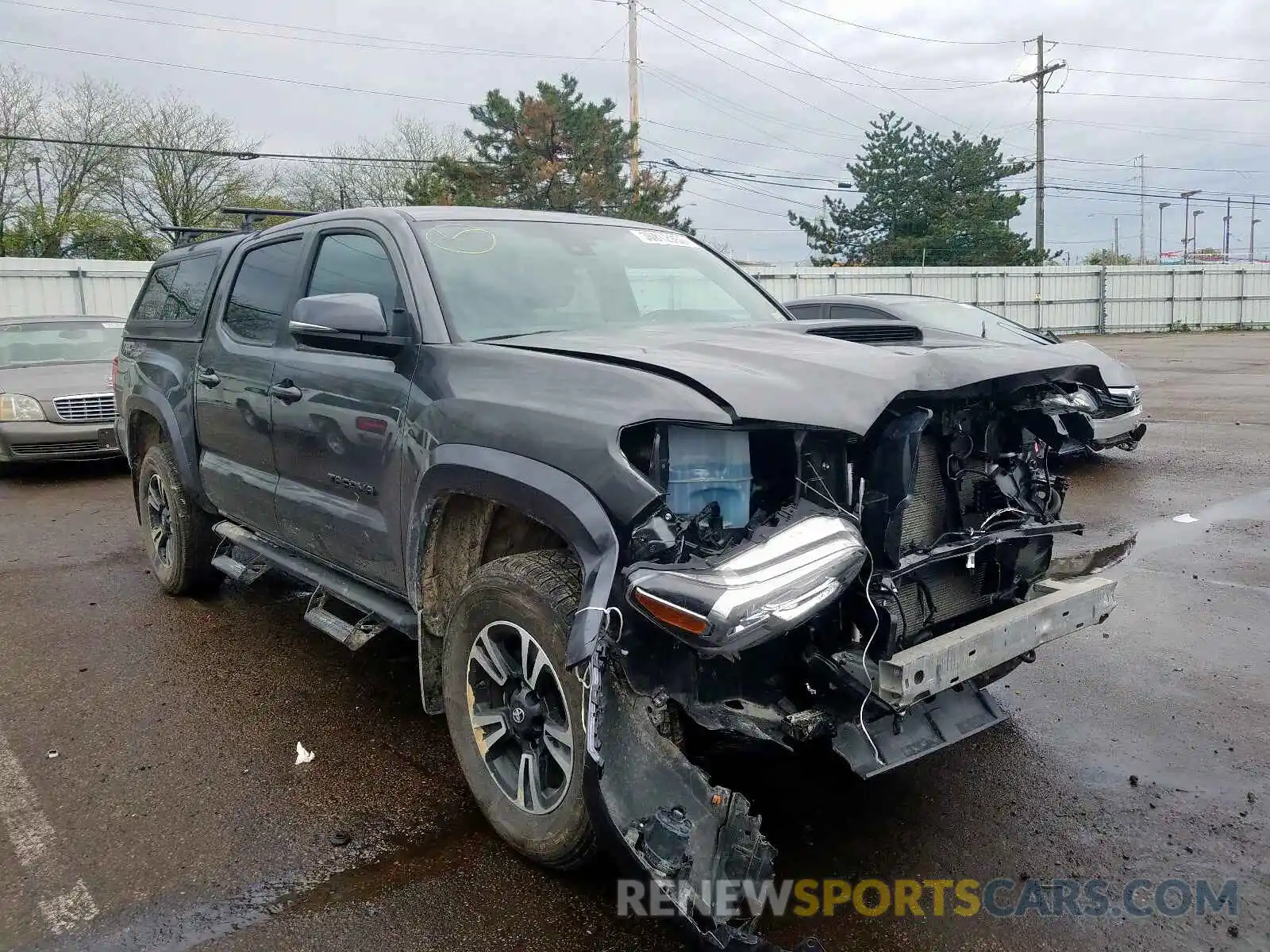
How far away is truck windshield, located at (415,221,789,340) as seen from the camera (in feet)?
11.4

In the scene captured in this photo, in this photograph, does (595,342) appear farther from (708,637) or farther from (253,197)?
(253,197)

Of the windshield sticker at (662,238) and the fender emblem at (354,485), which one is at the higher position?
the windshield sticker at (662,238)

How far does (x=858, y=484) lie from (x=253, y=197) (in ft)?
134

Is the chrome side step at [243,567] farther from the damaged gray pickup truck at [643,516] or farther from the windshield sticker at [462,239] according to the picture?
the windshield sticker at [462,239]

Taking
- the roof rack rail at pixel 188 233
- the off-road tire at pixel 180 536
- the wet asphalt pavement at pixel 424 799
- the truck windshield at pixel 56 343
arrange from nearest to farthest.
A: the wet asphalt pavement at pixel 424 799
the off-road tire at pixel 180 536
the roof rack rail at pixel 188 233
the truck windshield at pixel 56 343

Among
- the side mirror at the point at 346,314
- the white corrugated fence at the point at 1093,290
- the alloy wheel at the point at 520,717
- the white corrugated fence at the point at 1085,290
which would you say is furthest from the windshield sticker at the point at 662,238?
the white corrugated fence at the point at 1093,290

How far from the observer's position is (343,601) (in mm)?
3871

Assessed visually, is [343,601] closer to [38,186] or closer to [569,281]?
[569,281]

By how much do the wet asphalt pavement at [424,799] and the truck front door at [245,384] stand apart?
87 cm

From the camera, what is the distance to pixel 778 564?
232 centimetres

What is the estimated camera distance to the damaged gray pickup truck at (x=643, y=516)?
236 cm

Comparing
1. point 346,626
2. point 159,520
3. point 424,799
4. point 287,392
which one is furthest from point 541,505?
point 159,520

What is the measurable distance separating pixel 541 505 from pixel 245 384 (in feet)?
7.63

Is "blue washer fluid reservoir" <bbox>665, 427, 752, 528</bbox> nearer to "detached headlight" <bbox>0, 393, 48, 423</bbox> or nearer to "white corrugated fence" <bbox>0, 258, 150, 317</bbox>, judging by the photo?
"detached headlight" <bbox>0, 393, 48, 423</bbox>
